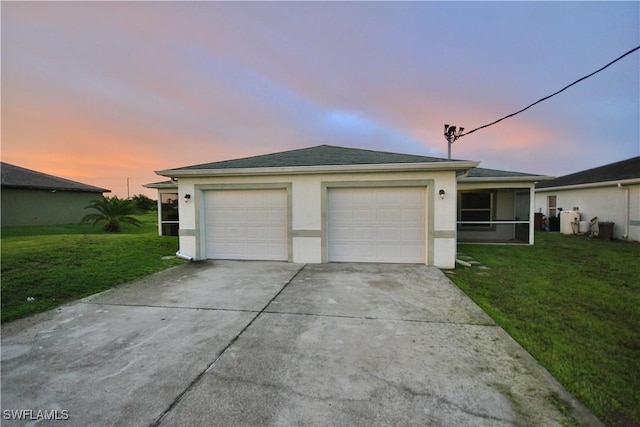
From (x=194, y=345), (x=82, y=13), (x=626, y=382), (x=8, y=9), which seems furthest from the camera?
(x=82, y=13)

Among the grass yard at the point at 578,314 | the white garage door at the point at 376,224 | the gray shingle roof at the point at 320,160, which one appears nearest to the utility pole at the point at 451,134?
the gray shingle roof at the point at 320,160

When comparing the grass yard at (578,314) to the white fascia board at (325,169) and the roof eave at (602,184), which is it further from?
the roof eave at (602,184)

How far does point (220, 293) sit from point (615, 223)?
17.3 m

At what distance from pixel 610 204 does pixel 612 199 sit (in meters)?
0.25

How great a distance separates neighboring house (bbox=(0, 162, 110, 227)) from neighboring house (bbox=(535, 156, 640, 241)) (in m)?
31.0

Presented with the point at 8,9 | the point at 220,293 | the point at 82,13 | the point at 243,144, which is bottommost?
the point at 220,293

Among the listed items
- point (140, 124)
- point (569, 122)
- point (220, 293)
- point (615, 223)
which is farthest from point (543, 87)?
point (140, 124)

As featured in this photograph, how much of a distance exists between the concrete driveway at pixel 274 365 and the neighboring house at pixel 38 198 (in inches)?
693

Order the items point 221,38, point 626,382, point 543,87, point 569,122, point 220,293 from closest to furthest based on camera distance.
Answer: point 626,382 → point 220,293 → point 221,38 → point 543,87 → point 569,122

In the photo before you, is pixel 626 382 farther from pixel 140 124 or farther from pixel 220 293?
pixel 140 124

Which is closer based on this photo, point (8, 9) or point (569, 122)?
point (8, 9)

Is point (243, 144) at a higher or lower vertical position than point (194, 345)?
higher

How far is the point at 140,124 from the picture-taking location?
1233 centimetres

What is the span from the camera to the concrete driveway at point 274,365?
2172mm
